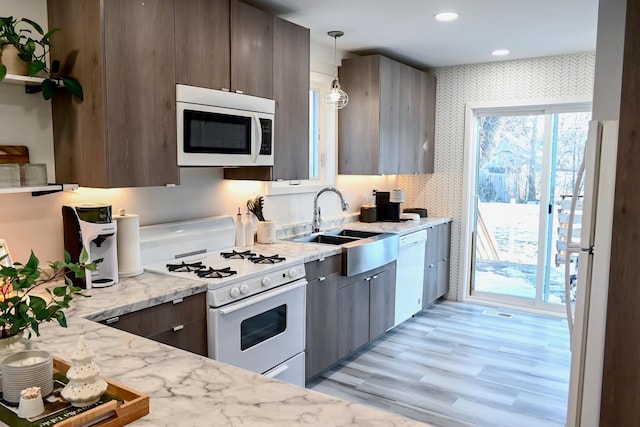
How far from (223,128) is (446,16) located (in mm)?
1812

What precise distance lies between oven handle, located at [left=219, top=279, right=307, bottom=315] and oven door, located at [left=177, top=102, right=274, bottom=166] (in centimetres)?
80

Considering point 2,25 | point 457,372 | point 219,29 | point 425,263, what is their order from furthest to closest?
1. point 425,263
2. point 457,372
3. point 219,29
4. point 2,25

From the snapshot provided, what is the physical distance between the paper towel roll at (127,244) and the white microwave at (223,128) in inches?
15.9

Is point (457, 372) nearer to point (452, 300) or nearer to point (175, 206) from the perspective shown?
point (452, 300)

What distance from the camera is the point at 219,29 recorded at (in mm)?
2848

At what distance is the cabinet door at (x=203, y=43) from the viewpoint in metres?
2.62

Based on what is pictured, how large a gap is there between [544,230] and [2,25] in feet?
15.9

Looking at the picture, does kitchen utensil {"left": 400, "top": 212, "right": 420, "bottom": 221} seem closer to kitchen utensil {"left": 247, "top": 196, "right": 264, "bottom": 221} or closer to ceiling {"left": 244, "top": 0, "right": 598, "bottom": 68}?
ceiling {"left": 244, "top": 0, "right": 598, "bottom": 68}

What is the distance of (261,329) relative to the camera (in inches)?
110

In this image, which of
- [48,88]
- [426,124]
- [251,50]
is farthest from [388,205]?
[48,88]

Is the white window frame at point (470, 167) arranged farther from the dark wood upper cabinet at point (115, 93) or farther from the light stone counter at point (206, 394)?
the light stone counter at point (206, 394)

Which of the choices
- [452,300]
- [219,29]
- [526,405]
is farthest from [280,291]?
[452,300]

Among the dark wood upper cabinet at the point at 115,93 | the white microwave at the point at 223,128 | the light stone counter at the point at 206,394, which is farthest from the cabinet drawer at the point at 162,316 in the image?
the white microwave at the point at 223,128

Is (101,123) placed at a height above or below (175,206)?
above
